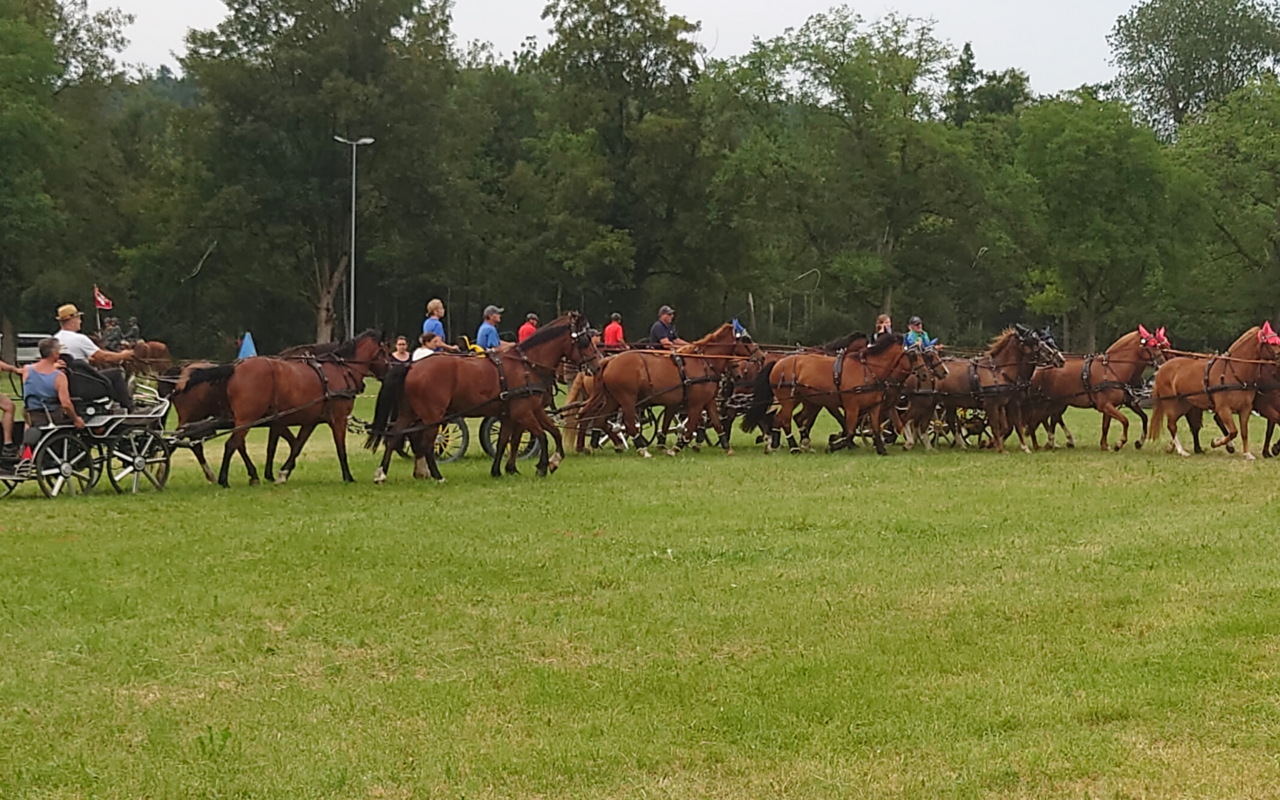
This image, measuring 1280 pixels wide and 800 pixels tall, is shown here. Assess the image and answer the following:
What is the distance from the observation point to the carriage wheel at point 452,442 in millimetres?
18094

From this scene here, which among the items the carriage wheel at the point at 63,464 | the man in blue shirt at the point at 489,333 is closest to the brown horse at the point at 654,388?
the man in blue shirt at the point at 489,333

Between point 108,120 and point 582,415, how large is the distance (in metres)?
46.2

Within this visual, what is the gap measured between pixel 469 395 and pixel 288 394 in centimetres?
204

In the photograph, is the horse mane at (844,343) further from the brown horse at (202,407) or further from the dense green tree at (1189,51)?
the dense green tree at (1189,51)

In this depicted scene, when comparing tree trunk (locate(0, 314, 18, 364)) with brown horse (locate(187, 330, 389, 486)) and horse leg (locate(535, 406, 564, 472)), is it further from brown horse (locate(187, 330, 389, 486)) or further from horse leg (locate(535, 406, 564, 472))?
horse leg (locate(535, 406, 564, 472))

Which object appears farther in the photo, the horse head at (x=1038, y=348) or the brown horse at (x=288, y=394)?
the horse head at (x=1038, y=348)

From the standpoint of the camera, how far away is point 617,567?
9617mm

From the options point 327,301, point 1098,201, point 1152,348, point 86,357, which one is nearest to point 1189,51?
point 1098,201

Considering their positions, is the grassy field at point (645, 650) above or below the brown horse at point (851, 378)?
below

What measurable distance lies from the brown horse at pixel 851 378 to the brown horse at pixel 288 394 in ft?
20.7

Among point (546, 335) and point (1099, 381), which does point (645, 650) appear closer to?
point (546, 335)

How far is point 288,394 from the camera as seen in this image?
15.1 metres

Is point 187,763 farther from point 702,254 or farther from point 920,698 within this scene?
point 702,254

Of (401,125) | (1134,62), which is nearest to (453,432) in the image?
(401,125)
